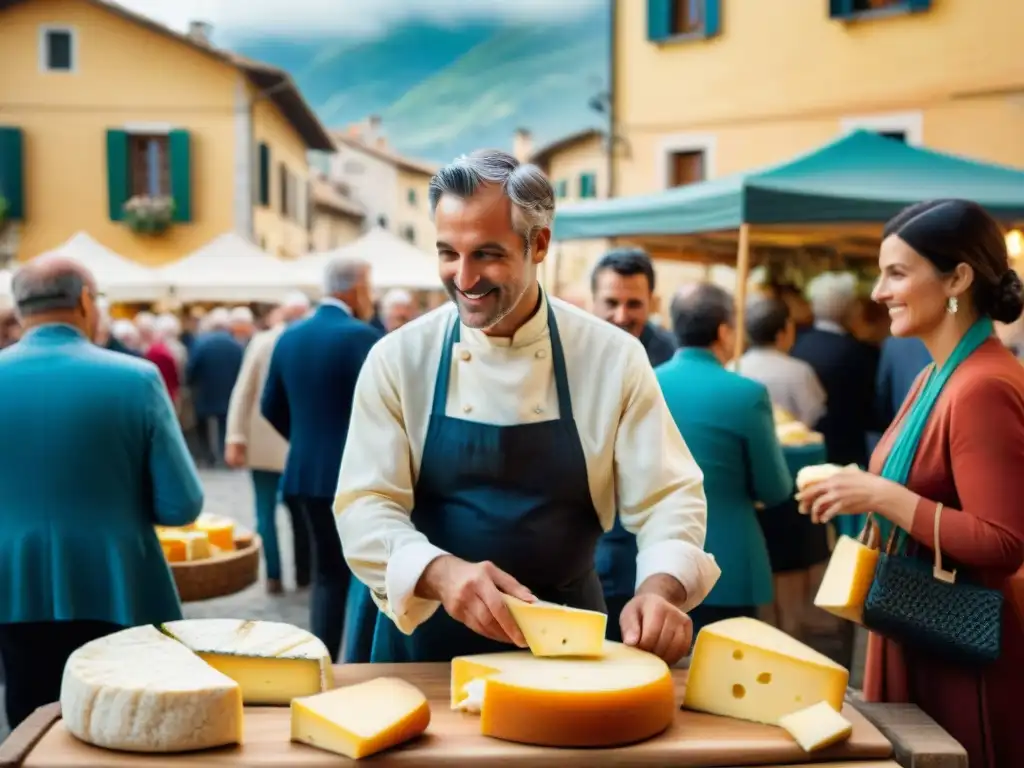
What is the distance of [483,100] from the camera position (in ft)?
251

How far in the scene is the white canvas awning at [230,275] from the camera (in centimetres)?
1419

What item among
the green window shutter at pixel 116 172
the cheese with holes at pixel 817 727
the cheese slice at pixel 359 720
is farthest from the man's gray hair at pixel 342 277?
the green window shutter at pixel 116 172

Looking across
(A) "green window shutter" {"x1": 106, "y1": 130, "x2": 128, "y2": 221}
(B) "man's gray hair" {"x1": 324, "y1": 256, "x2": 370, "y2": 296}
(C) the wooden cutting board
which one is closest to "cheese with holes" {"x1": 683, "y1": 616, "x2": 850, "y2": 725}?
(C) the wooden cutting board

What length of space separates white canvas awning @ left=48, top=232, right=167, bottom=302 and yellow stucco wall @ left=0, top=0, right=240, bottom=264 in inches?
236

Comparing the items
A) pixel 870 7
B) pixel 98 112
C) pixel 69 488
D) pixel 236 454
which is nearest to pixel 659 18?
pixel 870 7

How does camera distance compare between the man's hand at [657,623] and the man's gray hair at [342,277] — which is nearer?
the man's hand at [657,623]

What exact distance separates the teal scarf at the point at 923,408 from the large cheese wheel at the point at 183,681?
1178 mm

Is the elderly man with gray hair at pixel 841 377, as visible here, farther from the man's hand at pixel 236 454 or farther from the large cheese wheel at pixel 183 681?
the large cheese wheel at pixel 183 681

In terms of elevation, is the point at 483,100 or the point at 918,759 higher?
the point at 483,100

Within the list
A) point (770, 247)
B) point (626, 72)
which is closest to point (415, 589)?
point (770, 247)

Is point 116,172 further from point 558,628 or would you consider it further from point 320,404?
point 558,628

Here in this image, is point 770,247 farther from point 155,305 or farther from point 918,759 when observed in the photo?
point 155,305

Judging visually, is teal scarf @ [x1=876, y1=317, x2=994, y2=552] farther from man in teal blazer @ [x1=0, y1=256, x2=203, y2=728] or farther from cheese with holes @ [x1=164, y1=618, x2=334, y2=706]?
man in teal blazer @ [x1=0, y1=256, x2=203, y2=728]

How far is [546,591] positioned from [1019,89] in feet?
40.0
